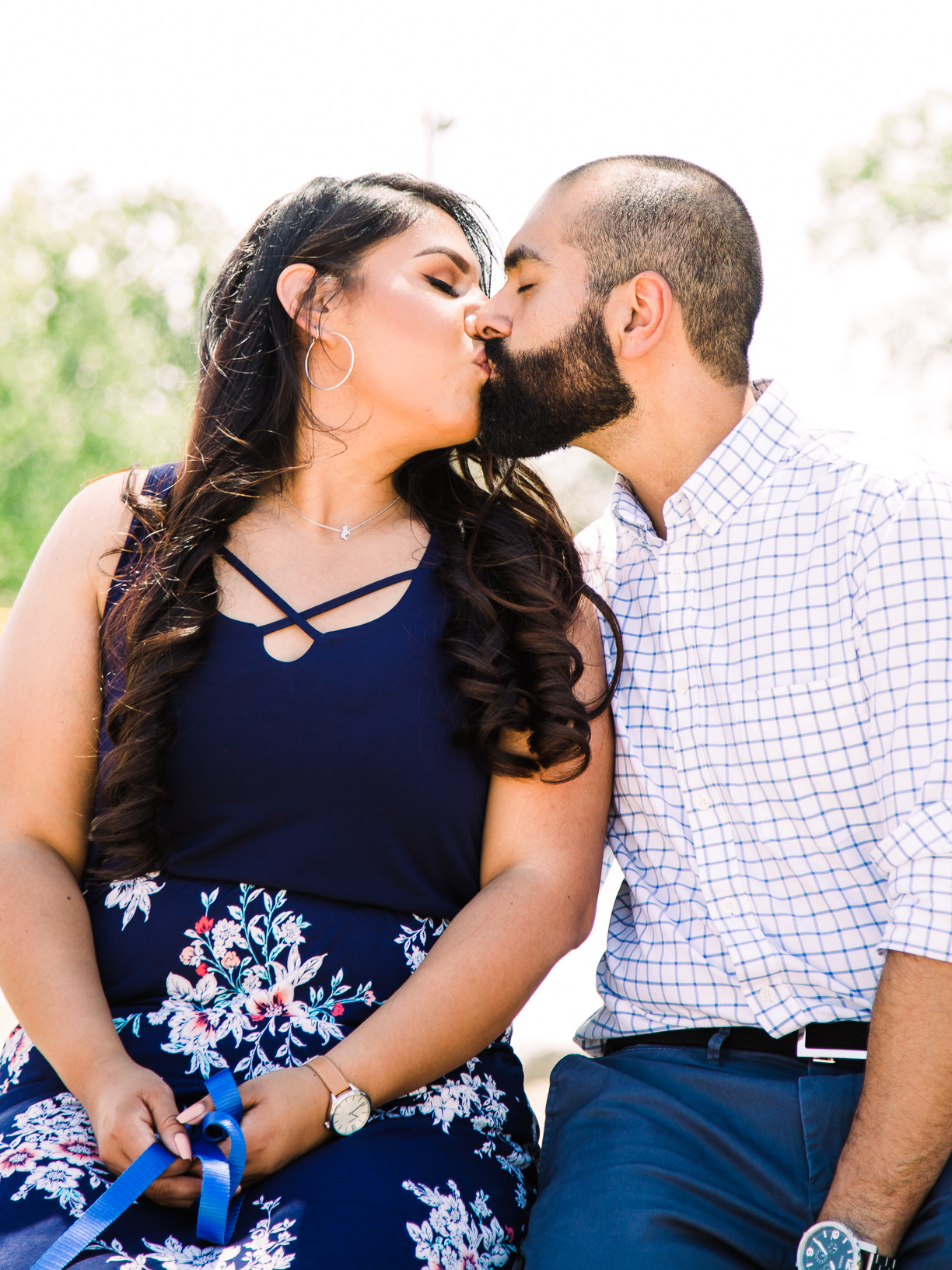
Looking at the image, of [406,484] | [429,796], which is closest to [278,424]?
[406,484]

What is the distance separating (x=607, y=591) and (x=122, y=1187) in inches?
58.7

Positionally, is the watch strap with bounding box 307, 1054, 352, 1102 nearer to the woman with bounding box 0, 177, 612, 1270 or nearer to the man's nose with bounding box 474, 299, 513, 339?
the woman with bounding box 0, 177, 612, 1270

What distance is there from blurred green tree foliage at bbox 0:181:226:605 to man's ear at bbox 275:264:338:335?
25190 mm

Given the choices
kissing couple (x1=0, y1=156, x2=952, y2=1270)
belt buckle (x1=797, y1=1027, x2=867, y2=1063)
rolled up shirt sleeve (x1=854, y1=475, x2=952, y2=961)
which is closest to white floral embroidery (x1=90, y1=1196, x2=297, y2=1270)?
kissing couple (x1=0, y1=156, x2=952, y2=1270)

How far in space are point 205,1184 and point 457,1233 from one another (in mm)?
412

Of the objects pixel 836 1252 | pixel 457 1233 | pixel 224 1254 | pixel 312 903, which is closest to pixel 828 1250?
pixel 836 1252

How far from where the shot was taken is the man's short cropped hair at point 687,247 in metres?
2.56

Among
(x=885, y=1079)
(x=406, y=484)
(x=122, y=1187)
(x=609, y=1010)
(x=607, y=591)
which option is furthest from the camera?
(x=406, y=484)

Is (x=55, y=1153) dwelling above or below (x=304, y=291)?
below

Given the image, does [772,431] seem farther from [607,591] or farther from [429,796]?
[429,796]

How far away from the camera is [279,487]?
2.67 meters

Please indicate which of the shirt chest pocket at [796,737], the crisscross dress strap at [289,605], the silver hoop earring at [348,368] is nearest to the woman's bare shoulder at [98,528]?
the crisscross dress strap at [289,605]

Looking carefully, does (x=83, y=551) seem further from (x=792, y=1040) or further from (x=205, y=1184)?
(x=792, y=1040)

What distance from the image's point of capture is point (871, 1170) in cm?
184
